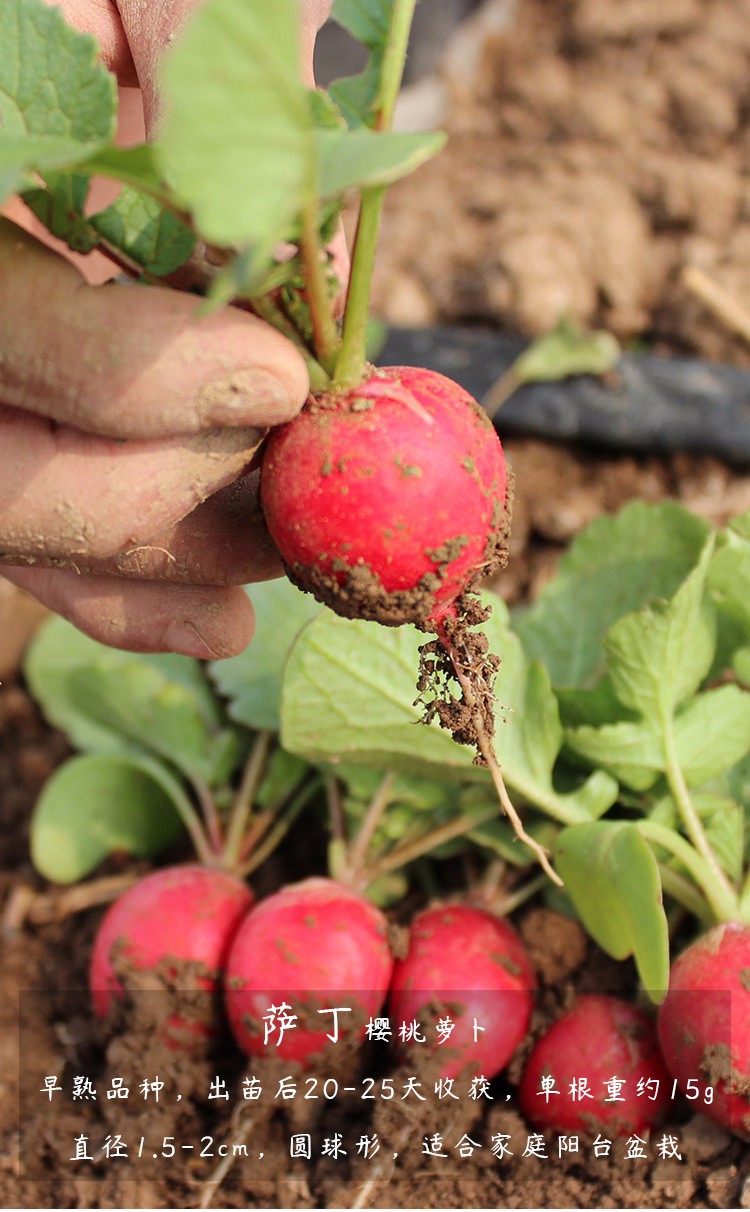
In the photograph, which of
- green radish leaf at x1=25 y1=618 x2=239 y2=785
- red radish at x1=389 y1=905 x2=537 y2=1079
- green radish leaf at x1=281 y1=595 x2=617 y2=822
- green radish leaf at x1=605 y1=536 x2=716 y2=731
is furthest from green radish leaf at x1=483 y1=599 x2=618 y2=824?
green radish leaf at x1=25 y1=618 x2=239 y2=785

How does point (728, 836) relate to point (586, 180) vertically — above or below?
below

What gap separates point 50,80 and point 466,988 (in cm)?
149

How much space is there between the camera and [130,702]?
229 cm

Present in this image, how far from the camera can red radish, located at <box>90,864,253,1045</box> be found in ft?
6.32

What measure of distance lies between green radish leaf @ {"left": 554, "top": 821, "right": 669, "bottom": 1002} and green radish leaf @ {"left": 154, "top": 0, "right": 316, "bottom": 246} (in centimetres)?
103

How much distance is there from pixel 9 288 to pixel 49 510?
282 millimetres

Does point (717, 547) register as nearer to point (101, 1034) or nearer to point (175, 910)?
point (175, 910)

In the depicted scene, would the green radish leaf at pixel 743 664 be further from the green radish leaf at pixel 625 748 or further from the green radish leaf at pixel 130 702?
the green radish leaf at pixel 130 702

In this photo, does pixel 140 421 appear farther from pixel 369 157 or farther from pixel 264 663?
pixel 264 663

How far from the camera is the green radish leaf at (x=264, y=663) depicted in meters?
2.16

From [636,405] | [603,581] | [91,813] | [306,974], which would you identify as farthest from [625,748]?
[636,405]

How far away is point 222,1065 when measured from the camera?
6.50 feet

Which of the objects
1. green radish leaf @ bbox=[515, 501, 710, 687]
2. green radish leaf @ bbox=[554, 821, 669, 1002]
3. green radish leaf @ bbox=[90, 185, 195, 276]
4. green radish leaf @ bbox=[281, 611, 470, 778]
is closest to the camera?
green radish leaf @ bbox=[90, 185, 195, 276]

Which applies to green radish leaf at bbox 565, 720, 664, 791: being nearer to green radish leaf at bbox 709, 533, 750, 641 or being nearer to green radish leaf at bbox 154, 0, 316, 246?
green radish leaf at bbox 709, 533, 750, 641
